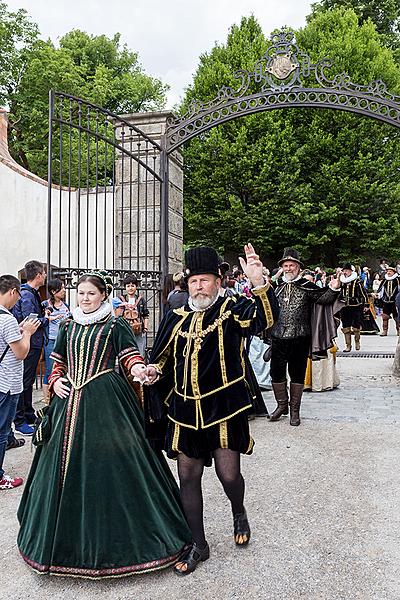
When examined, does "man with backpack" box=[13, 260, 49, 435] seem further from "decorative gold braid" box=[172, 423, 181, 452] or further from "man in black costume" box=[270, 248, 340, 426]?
"decorative gold braid" box=[172, 423, 181, 452]

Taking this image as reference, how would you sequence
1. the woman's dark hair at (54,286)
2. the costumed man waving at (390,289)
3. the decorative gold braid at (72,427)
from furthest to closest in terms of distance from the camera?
the costumed man waving at (390,289) < the woman's dark hair at (54,286) < the decorative gold braid at (72,427)

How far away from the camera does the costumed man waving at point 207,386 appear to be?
276 centimetres

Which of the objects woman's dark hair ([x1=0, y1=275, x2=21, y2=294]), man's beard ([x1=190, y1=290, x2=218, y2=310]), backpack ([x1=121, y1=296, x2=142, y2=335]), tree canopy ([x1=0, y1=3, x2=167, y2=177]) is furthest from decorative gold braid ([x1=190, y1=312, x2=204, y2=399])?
tree canopy ([x1=0, y1=3, x2=167, y2=177])

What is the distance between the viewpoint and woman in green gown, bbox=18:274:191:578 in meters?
2.56

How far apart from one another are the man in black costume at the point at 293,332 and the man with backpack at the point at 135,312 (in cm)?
171

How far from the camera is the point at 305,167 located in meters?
18.6

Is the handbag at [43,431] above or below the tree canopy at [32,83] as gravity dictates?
below

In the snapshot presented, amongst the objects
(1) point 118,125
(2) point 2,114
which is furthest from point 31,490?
(2) point 2,114

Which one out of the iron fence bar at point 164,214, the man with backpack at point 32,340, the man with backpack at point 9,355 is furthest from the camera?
the iron fence bar at point 164,214

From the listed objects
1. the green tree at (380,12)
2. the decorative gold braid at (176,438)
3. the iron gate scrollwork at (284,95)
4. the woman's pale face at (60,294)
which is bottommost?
the decorative gold braid at (176,438)

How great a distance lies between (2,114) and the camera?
39.4ft

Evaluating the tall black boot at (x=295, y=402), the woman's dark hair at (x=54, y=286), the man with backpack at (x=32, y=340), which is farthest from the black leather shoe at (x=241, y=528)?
the woman's dark hair at (x=54, y=286)

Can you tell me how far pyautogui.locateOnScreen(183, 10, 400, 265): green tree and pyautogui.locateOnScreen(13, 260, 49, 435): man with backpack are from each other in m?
13.4

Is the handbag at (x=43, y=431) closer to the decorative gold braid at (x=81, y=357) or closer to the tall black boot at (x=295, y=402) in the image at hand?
the decorative gold braid at (x=81, y=357)
